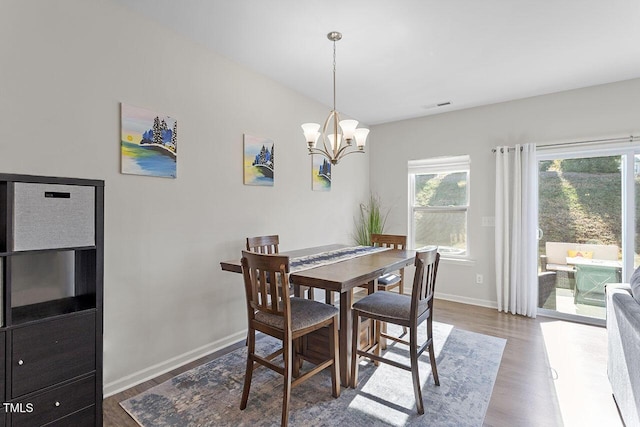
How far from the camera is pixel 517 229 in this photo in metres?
3.79

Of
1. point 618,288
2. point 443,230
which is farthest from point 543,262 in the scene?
point 618,288

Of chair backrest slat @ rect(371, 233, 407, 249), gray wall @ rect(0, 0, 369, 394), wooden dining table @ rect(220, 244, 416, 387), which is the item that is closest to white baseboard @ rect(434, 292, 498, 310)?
chair backrest slat @ rect(371, 233, 407, 249)

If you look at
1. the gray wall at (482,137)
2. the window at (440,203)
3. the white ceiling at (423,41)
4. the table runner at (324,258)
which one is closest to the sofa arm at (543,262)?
the gray wall at (482,137)

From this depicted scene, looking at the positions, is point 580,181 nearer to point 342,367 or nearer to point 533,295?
point 533,295

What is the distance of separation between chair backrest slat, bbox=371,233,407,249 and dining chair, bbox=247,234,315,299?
1.11 meters

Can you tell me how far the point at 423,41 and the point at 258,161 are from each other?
1.78 m

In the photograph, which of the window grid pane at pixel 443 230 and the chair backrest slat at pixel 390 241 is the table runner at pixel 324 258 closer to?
the chair backrest slat at pixel 390 241

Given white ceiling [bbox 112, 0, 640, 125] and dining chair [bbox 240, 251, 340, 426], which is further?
white ceiling [bbox 112, 0, 640, 125]

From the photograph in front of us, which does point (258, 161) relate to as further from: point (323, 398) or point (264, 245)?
point (323, 398)

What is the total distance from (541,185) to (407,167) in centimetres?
165

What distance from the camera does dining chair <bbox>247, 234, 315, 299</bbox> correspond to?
279cm

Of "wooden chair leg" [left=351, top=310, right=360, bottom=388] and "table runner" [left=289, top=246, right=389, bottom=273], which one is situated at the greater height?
"table runner" [left=289, top=246, right=389, bottom=273]

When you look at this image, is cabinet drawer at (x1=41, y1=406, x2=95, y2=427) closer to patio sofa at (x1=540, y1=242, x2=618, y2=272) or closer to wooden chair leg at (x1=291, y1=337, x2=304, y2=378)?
wooden chair leg at (x1=291, y1=337, x2=304, y2=378)

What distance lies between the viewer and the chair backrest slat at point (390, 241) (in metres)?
3.52
